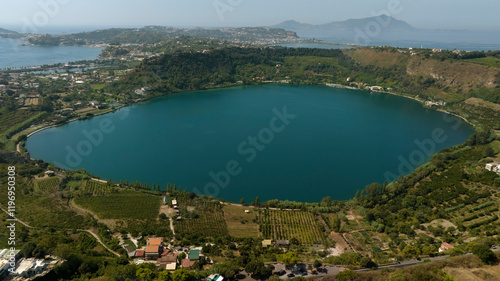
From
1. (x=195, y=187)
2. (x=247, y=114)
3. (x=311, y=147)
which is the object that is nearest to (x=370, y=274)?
(x=195, y=187)

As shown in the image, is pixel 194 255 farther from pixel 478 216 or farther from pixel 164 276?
pixel 478 216

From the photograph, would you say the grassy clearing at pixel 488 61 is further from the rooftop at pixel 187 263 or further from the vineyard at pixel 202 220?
the rooftop at pixel 187 263

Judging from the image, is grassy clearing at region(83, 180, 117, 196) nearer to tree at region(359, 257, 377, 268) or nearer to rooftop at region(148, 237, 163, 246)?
rooftop at region(148, 237, 163, 246)

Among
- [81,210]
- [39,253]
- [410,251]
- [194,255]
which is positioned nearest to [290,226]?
[194,255]

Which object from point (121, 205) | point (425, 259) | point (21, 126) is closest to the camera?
point (425, 259)

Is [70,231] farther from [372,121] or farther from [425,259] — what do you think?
[372,121]

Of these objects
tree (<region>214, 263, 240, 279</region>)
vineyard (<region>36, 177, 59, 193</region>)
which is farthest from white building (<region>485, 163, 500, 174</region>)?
vineyard (<region>36, 177, 59, 193</region>)
